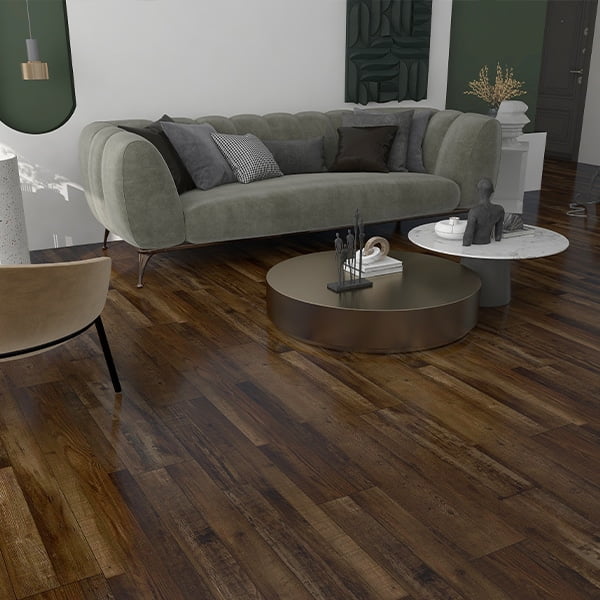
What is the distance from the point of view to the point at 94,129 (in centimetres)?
454

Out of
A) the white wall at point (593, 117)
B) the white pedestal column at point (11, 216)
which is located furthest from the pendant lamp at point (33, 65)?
the white wall at point (593, 117)

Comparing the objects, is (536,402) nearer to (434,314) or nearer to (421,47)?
(434,314)

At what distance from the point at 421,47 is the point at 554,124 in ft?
12.0

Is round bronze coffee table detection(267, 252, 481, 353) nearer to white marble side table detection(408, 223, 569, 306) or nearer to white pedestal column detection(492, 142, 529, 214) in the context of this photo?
white marble side table detection(408, 223, 569, 306)

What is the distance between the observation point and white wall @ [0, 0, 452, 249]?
4.82 metres

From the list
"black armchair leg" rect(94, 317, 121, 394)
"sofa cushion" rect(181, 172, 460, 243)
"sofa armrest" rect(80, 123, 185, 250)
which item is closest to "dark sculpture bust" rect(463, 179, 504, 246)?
"sofa cushion" rect(181, 172, 460, 243)

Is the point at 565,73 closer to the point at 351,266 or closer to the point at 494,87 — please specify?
the point at 494,87

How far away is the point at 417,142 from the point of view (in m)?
5.33

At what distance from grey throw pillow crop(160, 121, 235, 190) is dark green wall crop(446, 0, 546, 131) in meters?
3.31

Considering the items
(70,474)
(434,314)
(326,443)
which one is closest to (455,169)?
(434,314)

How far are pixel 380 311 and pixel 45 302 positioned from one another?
1.36 m

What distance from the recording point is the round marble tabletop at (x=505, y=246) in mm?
3424

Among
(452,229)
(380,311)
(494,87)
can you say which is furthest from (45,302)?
(494,87)

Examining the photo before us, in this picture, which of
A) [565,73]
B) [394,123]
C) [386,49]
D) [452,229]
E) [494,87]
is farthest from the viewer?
[565,73]
